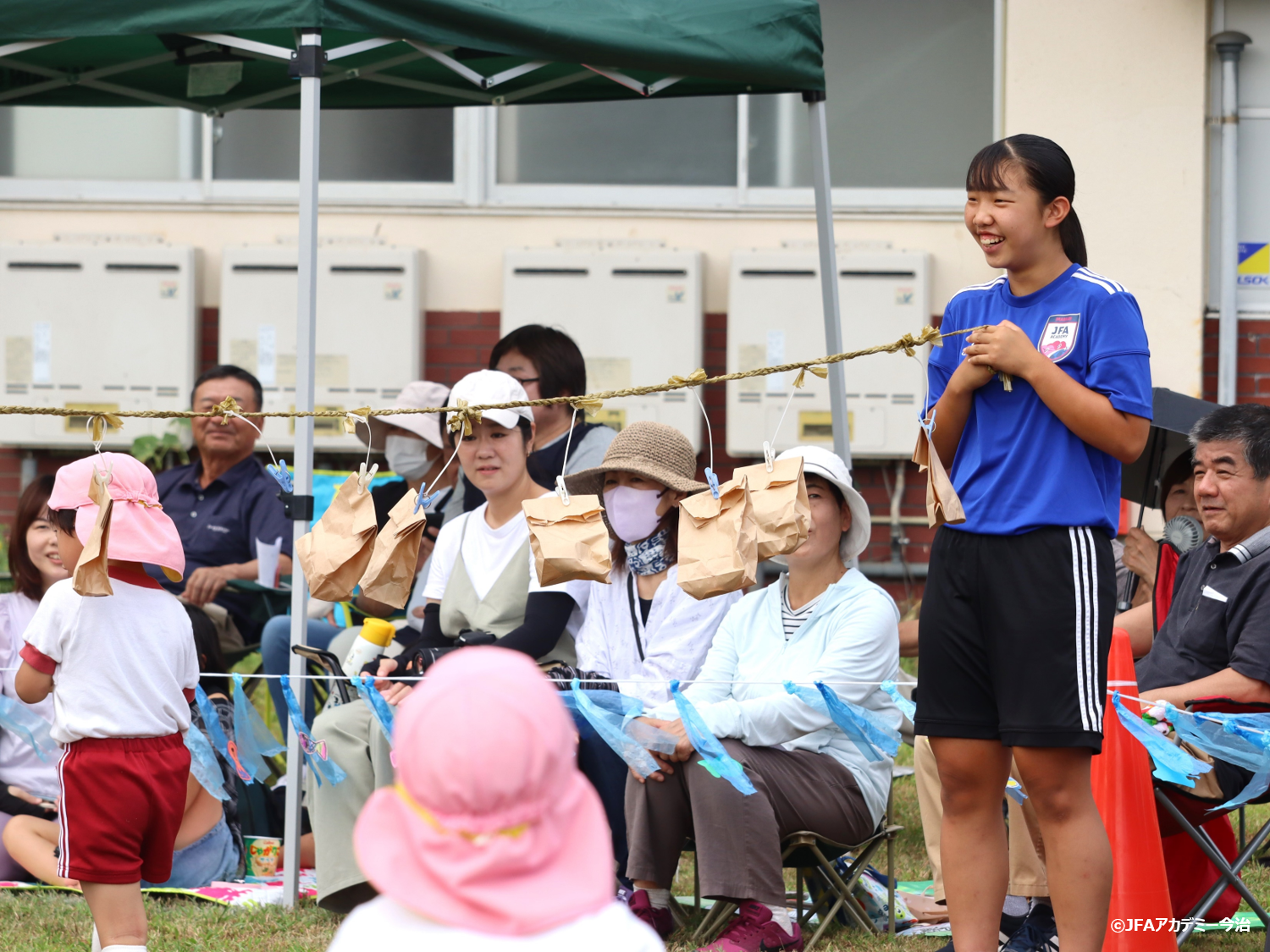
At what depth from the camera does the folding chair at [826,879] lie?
10.9 ft

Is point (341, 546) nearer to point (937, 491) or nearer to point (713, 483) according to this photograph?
point (713, 483)

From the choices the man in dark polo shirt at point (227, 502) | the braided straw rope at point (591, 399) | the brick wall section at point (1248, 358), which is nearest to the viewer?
the braided straw rope at point (591, 399)

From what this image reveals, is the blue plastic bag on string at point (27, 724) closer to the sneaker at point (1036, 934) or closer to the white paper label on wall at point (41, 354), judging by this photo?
the sneaker at point (1036, 934)

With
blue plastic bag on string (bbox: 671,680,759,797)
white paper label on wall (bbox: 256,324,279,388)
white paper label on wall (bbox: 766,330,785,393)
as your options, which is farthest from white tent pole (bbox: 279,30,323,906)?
white paper label on wall (bbox: 766,330,785,393)

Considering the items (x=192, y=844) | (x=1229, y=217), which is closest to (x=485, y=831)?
(x=192, y=844)

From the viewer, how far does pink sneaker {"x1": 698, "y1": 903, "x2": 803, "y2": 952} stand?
3.16m

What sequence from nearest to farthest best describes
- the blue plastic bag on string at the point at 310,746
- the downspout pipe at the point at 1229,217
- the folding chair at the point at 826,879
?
the folding chair at the point at 826,879, the blue plastic bag on string at the point at 310,746, the downspout pipe at the point at 1229,217

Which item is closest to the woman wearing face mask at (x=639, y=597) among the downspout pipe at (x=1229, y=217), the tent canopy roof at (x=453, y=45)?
the tent canopy roof at (x=453, y=45)

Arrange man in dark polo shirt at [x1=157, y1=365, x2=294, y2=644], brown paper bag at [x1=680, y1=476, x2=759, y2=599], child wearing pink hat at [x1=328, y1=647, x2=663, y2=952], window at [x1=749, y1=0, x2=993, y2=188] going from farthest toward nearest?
window at [x1=749, y1=0, x2=993, y2=188] < man in dark polo shirt at [x1=157, y1=365, x2=294, y2=644] < brown paper bag at [x1=680, y1=476, x2=759, y2=599] < child wearing pink hat at [x1=328, y1=647, x2=663, y2=952]

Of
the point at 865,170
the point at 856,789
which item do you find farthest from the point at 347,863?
the point at 865,170

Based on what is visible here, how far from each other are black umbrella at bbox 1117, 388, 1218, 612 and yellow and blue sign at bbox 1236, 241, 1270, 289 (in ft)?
8.48

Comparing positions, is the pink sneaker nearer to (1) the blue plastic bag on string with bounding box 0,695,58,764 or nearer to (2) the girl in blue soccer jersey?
(2) the girl in blue soccer jersey

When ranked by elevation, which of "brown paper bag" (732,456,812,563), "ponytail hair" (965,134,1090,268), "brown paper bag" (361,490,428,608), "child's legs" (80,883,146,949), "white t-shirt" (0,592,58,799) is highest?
"ponytail hair" (965,134,1090,268)

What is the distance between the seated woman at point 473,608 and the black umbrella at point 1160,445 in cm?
163
